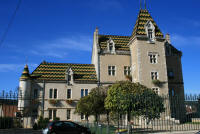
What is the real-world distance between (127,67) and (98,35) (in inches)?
326

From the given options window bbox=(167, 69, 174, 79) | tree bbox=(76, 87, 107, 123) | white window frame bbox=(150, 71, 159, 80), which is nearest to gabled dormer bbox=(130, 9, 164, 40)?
white window frame bbox=(150, 71, 159, 80)

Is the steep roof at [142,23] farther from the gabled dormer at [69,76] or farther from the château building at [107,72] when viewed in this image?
the gabled dormer at [69,76]

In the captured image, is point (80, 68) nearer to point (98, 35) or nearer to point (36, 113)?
point (98, 35)

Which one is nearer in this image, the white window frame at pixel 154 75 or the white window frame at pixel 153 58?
the white window frame at pixel 154 75

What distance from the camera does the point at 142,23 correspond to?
3612 cm

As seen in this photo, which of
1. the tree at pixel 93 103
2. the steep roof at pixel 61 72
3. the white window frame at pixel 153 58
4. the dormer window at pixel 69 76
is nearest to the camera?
the tree at pixel 93 103

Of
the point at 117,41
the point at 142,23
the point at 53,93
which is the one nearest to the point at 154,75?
the point at 142,23

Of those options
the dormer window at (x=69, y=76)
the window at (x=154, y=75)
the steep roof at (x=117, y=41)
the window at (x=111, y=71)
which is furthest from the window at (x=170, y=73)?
the dormer window at (x=69, y=76)

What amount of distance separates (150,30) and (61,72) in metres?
16.8

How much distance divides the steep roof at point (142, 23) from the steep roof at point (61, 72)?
10.2 m

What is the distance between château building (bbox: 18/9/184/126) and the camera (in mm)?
33062

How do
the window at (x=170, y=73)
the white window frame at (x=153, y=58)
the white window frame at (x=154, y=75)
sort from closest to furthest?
the white window frame at (x=154, y=75), the white window frame at (x=153, y=58), the window at (x=170, y=73)

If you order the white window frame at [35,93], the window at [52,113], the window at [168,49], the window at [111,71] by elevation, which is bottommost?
the window at [52,113]

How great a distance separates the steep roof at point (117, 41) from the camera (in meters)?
37.8
